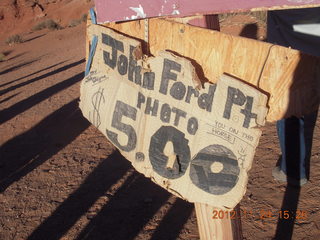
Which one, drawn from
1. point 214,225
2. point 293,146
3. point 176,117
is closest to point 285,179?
point 293,146

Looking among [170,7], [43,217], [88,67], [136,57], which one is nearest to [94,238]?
[43,217]

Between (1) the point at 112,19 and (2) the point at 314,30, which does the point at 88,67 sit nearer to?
(1) the point at 112,19

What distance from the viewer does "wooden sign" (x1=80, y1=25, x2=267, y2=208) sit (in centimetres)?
114

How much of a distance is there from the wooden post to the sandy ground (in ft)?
6.47

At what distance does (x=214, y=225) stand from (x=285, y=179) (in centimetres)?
260

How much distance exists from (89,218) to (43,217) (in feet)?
1.66

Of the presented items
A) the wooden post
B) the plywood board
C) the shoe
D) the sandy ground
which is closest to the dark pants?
the shoe

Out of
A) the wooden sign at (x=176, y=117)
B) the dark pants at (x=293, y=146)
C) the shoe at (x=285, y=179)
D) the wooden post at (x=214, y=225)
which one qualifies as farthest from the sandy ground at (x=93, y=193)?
the wooden sign at (x=176, y=117)

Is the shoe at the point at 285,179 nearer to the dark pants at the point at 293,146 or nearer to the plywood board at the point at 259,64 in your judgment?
the dark pants at the point at 293,146

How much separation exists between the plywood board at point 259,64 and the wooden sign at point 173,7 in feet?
0.19

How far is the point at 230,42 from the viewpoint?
114 cm

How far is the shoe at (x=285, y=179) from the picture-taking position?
3.68 meters

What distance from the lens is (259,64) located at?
1.10 m

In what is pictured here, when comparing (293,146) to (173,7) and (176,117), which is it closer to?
(176,117)
